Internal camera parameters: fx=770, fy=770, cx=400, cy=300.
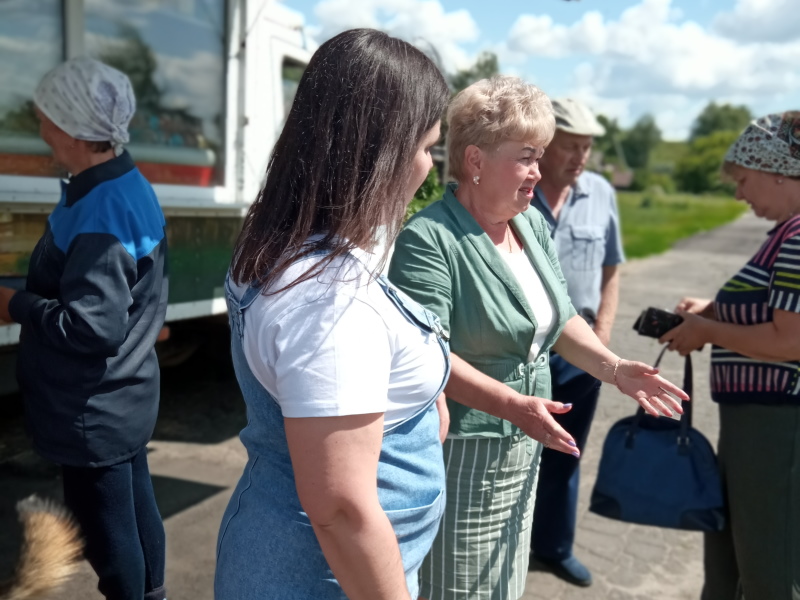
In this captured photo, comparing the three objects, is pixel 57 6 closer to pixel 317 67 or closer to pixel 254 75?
pixel 254 75

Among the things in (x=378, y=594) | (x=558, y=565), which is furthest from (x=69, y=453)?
(x=558, y=565)

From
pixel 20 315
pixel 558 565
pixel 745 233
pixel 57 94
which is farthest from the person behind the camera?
pixel 745 233

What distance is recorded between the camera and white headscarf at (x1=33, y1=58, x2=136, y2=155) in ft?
7.57

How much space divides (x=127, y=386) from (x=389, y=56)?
1467 mm

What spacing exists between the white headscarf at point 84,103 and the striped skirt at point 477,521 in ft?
4.56

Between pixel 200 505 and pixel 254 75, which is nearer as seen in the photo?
pixel 200 505

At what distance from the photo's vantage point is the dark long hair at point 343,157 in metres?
1.24

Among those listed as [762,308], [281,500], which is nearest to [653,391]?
[762,308]

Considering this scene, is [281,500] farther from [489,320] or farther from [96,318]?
[96,318]

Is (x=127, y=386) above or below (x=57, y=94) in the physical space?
below

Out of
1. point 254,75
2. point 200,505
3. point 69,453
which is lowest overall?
point 200,505

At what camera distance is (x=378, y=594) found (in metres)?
1.23

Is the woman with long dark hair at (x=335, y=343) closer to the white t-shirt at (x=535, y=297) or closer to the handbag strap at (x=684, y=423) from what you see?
the white t-shirt at (x=535, y=297)

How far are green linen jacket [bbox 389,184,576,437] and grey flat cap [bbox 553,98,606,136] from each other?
1205 millimetres
